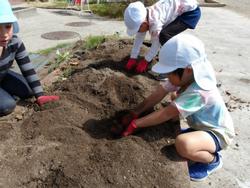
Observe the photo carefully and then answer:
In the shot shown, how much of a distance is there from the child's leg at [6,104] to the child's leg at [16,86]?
238 mm

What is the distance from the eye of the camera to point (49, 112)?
3291 millimetres

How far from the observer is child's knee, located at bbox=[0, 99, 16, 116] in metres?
3.40

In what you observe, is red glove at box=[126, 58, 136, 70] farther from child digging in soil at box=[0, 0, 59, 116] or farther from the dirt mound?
child digging in soil at box=[0, 0, 59, 116]

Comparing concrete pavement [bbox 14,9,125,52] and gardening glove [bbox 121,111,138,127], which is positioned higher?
gardening glove [bbox 121,111,138,127]

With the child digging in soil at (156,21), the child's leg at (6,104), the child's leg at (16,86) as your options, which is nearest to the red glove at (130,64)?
the child digging in soil at (156,21)

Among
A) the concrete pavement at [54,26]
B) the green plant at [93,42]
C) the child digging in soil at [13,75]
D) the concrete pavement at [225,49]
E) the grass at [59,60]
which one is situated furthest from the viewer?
the concrete pavement at [54,26]

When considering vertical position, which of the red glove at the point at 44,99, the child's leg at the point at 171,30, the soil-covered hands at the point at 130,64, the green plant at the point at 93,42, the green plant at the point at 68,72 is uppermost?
the child's leg at the point at 171,30

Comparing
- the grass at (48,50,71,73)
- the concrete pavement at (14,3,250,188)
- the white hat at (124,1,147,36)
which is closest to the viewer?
the concrete pavement at (14,3,250,188)

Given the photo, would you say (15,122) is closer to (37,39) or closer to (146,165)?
(146,165)

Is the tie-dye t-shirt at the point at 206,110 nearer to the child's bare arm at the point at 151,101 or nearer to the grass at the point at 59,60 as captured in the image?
the child's bare arm at the point at 151,101

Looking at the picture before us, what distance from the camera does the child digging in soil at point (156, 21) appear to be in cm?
405

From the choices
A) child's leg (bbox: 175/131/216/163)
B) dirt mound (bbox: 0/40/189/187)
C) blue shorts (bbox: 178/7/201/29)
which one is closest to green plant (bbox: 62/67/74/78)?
dirt mound (bbox: 0/40/189/187)

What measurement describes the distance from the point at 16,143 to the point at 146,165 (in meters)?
1.08

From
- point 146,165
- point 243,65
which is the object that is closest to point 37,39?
point 243,65
